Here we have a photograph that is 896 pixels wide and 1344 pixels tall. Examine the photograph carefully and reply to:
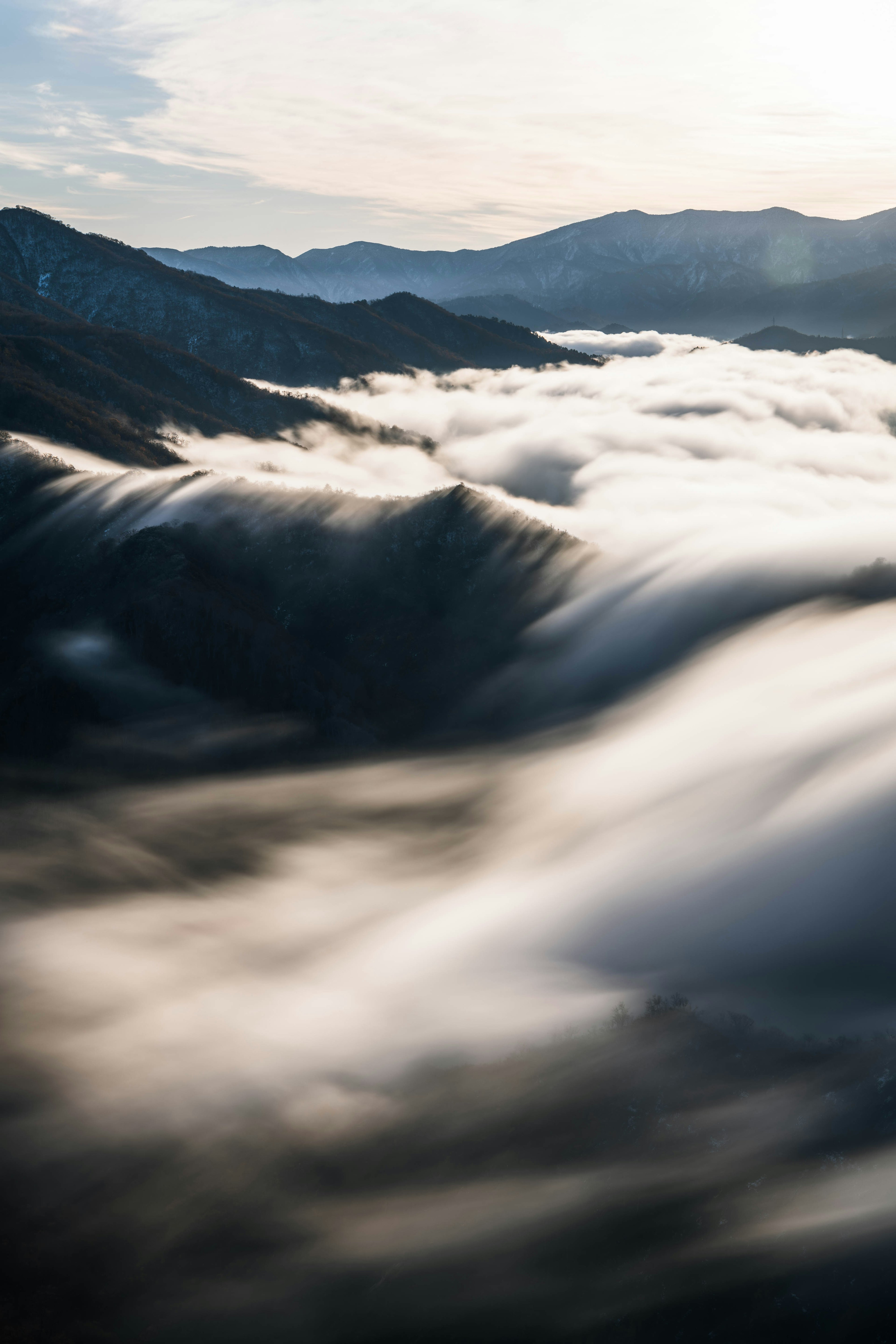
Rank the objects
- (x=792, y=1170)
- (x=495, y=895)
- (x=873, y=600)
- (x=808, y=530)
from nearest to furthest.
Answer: (x=792, y=1170), (x=495, y=895), (x=873, y=600), (x=808, y=530)

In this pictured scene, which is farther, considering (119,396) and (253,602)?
(119,396)

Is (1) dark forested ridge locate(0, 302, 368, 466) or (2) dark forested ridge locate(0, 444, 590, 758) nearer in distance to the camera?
(2) dark forested ridge locate(0, 444, 590, 758)

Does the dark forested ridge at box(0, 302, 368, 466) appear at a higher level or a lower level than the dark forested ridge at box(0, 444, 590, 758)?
higher

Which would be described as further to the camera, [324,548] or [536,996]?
[324,548]

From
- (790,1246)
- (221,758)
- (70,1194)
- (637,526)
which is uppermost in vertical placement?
(637,526)

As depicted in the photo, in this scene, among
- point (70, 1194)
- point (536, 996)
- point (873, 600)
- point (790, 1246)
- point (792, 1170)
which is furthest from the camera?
point (873, 600)

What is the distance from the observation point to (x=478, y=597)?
8731cm

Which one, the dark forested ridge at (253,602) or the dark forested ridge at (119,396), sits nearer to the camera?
the dark forested ridge at (253,602)

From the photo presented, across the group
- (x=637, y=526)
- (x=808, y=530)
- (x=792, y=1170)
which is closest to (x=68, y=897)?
(x=792, y=1170)

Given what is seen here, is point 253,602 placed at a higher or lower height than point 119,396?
lower

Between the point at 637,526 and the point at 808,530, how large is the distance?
23302mm

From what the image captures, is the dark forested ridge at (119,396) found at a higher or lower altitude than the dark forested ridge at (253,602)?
higher

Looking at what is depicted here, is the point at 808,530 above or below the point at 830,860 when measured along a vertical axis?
above

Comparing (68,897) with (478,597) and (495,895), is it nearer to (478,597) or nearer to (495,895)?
(495,895)
